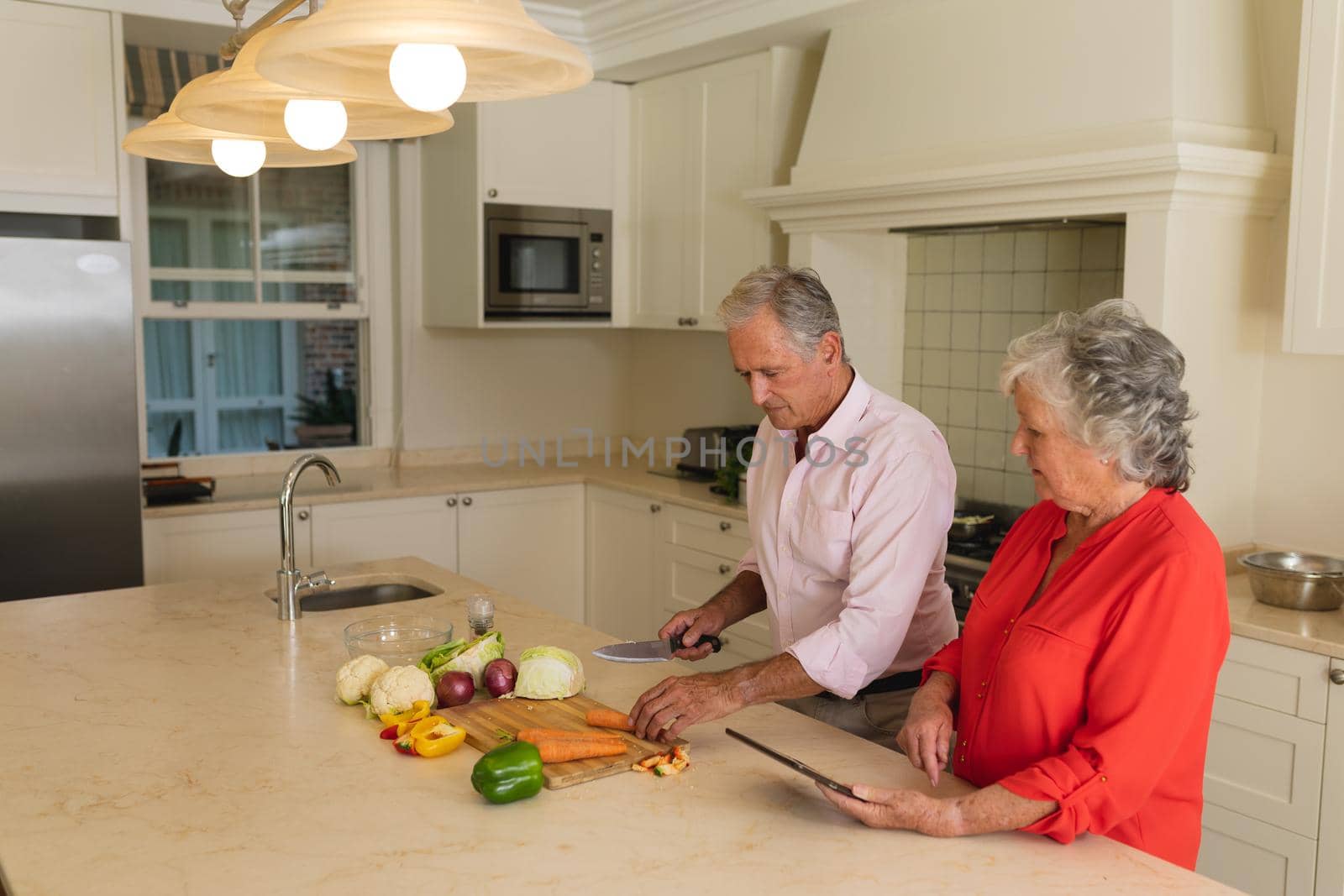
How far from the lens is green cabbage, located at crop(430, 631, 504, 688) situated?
213cm

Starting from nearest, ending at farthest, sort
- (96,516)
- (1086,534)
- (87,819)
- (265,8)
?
(87,819), (1086,534), (96,516), (265,8)

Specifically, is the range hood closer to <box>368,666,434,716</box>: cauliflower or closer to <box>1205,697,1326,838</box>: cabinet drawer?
<box>1205,697,1326,838</box>: cabinet drawer

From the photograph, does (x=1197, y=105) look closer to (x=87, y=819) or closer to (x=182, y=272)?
(x=87, y=819)

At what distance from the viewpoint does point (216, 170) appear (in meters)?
4.58

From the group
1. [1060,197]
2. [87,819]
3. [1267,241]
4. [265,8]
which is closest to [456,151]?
[265,8]

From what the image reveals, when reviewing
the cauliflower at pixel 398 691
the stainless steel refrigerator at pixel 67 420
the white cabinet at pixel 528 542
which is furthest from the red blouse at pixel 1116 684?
the white cabinet at pixel 528 542

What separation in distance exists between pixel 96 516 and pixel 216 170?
1541 mm

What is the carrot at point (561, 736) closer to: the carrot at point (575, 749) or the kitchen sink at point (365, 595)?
the carrot at point (575, 749)

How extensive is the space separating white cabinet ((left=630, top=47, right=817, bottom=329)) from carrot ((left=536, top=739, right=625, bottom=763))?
268 cm

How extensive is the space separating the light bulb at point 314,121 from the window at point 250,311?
2825 mm

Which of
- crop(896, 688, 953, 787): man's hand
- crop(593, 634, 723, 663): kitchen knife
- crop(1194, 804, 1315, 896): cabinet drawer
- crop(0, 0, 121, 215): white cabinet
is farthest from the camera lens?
crop(0, 0, 121, 215): white cabinet

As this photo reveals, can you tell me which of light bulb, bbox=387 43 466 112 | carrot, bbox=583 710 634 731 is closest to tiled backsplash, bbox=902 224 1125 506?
carrot, bbox=583 710 634 731

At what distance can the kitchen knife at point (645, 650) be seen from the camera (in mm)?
2316

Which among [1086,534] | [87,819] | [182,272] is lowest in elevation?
[87,819]
